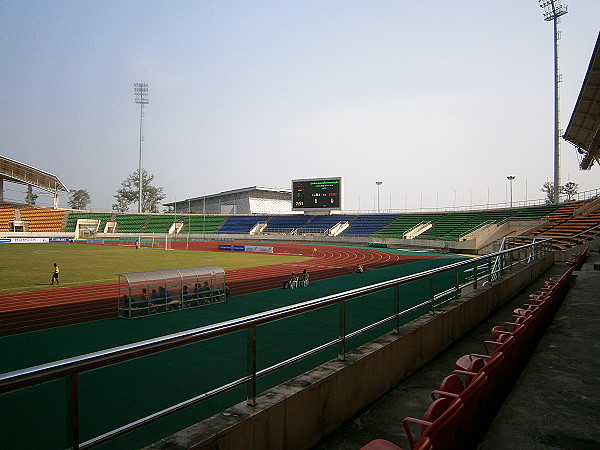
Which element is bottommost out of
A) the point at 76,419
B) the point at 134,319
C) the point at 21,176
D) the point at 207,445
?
the point at 134,319

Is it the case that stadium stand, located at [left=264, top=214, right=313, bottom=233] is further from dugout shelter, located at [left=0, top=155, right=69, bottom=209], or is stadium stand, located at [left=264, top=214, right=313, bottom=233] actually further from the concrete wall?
the concrete wall

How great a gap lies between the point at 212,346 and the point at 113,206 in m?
141

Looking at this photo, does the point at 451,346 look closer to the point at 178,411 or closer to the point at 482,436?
the point at 482,436

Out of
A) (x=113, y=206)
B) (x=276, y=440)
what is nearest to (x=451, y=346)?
(x=276, y=440)

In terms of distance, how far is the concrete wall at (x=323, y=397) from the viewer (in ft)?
9.89

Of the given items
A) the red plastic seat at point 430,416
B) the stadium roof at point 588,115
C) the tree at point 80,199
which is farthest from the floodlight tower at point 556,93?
the tree at point 80,199

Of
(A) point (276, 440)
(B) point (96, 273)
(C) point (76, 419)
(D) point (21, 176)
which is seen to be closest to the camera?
(C) point (76, 419)

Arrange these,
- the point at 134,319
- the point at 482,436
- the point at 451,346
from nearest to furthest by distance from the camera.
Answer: the point at 482,436 < the point at 451,346 < the point at 134,319

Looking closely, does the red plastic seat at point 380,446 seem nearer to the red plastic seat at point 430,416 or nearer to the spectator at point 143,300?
the red plastic seat at point 430,416

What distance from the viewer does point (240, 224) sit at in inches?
3147

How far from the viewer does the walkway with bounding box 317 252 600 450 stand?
398 cm

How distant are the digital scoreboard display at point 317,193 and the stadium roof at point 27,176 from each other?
42.7 meters

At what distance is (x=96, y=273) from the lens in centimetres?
2767

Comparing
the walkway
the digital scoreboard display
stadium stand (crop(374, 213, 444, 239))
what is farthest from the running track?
the digital scoreboard display
